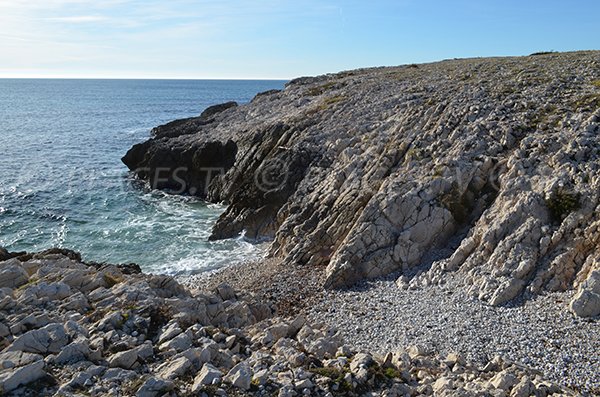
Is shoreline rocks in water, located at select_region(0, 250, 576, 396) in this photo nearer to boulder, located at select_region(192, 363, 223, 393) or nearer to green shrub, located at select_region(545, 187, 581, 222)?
boulder, located at select_region(192, 363, 223, 393)

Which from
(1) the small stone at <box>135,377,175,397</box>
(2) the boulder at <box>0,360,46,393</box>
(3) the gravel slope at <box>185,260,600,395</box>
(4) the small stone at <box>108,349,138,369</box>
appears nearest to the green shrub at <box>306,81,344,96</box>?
(3) the gravel slope at <box>185,260,600,395</box>

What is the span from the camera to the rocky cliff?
25.7 meters

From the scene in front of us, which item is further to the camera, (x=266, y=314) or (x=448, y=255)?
(x=448, y=255)

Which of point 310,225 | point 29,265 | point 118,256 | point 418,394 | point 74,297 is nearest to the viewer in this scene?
point 418,394

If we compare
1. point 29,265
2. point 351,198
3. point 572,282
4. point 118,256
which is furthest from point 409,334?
point 118,256

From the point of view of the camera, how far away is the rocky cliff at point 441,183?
25703 millimetres

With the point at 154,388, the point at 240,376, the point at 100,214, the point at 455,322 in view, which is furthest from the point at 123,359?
the point at 100,214

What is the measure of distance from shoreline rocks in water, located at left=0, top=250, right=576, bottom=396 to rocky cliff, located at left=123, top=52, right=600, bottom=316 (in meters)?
7.87

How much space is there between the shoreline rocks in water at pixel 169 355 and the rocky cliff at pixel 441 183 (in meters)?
7.87

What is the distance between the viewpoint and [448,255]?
93.7 ft

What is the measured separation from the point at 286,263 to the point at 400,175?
35.0 feet

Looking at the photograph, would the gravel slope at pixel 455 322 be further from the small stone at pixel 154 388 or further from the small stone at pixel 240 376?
the small stone at pixel 154 388

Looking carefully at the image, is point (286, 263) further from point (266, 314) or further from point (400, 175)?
point (400, 175)

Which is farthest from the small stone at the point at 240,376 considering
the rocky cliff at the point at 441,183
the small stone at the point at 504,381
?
the rocky cliff at the point at 441,183
